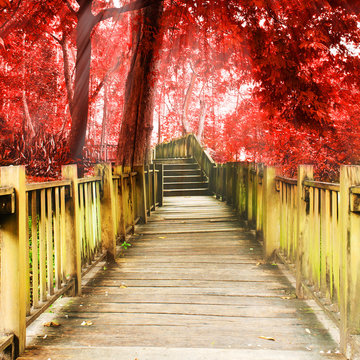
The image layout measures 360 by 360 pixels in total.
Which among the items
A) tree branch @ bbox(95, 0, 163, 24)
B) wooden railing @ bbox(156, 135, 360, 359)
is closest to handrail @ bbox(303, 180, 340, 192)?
wooden railing @ bbox(156, 135, 360, 359)

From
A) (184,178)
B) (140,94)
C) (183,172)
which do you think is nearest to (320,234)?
(140,94)

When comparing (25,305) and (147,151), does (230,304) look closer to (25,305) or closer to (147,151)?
(25,305)

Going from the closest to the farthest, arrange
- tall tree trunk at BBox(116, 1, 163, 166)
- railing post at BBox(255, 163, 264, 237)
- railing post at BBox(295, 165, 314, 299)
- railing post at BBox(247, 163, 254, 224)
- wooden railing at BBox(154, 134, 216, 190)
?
railing post at BBox(295, 165, 314, 299)
railing post at BBox(255, 163, 264, 237)
railing post at BBox(247, 163, 254, 224)
tall tree trunk at BBox(116, 1, 163, 166)
wooden railing at BBox(154, 134, 216, 190)

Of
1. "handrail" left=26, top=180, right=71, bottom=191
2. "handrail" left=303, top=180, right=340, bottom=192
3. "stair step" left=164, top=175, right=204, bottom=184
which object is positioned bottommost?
"stair step" left=164, top=175, right=204, bottom=184

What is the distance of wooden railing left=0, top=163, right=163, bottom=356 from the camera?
2420 millimetres

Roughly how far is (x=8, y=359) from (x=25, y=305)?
1.18 ft

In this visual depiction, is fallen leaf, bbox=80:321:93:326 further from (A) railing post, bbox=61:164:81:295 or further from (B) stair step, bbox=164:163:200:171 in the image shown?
(B) stair step, bbox=164:163:200:171

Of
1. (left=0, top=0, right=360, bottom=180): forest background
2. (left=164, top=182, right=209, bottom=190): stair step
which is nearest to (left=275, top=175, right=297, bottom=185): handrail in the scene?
(left=0, top=0, right=360, bottom=180): forest background

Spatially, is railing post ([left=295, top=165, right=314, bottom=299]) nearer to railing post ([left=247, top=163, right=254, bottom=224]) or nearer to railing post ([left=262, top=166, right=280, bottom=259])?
railing post ([left=262, top=166, right=280, bottom=259])

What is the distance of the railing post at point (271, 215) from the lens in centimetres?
488

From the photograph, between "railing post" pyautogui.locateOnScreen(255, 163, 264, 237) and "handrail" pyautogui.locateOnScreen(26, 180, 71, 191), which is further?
"railing post" pyautogui.locateOnScreen(255, 163, 264, 237)

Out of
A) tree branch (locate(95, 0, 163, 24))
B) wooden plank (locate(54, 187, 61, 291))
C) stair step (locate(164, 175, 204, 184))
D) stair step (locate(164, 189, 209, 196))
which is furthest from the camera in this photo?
stair step (locate(164, 175, 204, 184))

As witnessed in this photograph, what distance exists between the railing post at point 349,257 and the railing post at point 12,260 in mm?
2233

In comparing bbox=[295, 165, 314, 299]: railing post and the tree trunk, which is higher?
the tree trunk
